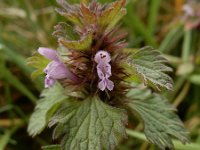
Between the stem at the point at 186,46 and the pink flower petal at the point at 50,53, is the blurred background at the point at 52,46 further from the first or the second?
the pink flower petal at the point at 50,53

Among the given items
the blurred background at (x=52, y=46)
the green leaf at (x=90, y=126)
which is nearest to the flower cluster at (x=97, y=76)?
the green leaf at (x=90, y=126)

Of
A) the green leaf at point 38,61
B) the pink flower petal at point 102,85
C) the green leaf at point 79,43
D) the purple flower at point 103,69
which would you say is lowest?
the pink flower petal at point 102,85

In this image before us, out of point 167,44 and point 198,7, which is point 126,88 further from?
point 198,7

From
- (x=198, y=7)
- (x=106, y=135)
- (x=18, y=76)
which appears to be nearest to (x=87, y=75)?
(x=106, y=135)

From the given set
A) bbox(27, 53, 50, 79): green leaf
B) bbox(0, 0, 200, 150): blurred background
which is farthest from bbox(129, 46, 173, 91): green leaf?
bbox(0, 0, 200, 150): blurred background

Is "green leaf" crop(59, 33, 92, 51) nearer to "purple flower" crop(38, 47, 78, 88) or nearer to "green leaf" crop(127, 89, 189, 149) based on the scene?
"purple flower" crop(38, 47, 78, 88)
